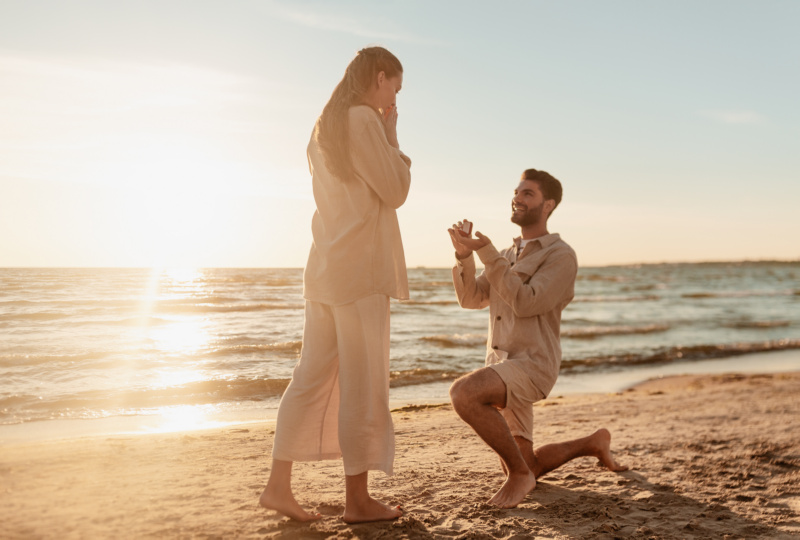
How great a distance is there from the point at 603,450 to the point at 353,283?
7.42 ft

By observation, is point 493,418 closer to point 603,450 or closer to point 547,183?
point 603,450

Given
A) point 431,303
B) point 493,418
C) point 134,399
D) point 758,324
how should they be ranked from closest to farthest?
point 493,418
point 134,399
point 758,324
point 431,303

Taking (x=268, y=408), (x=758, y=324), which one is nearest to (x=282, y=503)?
(x=268, y=408)

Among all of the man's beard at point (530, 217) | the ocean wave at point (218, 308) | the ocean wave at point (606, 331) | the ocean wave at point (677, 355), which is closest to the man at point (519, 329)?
the man's beard at point (530, 217)

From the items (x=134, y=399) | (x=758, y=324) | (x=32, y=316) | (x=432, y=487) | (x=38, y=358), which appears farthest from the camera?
(x=758, y=324)

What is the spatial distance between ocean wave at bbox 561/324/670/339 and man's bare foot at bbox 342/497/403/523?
468 inches

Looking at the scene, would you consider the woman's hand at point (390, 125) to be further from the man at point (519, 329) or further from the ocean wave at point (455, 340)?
the ocean wave at point (455, 340)

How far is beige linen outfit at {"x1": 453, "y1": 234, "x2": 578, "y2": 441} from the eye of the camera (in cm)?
340

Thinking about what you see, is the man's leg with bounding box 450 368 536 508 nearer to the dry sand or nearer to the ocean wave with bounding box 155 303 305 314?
the dry sand

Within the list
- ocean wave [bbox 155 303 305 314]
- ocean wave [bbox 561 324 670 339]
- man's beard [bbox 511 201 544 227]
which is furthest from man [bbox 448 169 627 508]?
ocean wave [bbox 155 303 305 314]

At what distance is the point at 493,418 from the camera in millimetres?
3318

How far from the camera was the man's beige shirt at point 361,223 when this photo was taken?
2.75 m

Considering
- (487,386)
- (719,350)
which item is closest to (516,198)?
(487,386)

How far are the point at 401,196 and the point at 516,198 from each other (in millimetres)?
1182
